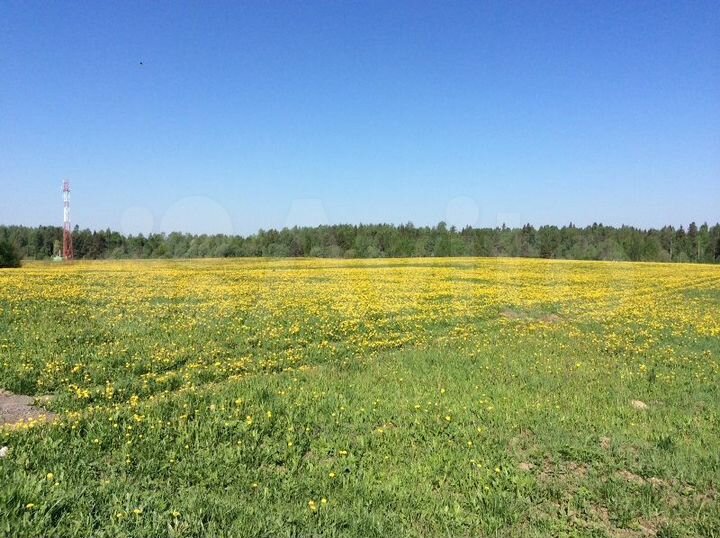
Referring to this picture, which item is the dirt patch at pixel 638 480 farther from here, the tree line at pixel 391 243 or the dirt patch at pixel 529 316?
the tree line at pixel 391 243

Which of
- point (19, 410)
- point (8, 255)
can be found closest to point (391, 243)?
point (8, 255)

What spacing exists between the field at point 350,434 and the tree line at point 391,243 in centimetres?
9049

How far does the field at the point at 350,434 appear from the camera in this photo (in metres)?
4.92

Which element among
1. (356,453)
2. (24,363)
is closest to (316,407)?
(356,453)

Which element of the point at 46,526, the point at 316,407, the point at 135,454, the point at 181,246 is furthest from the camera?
the point at 181,246

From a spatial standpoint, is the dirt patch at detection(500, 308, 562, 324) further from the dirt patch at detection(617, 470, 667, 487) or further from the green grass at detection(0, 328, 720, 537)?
the dirt patch at detection(617, 470, 667, 487)

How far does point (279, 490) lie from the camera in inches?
214

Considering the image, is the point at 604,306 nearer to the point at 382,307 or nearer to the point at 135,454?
the point at 382,307

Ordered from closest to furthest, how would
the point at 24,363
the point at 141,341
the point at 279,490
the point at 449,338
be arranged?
the point at 279,490, the point at 24,363, the point at 141,341, the point at 449,338

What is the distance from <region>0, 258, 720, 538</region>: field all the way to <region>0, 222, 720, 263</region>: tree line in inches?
3563

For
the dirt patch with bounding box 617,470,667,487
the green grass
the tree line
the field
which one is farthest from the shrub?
the dirt patch with bounding box 617,470,667,487

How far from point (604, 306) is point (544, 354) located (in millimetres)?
14501

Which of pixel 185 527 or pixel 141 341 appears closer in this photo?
pixel 185 527

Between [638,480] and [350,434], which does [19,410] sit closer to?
[350,434]
